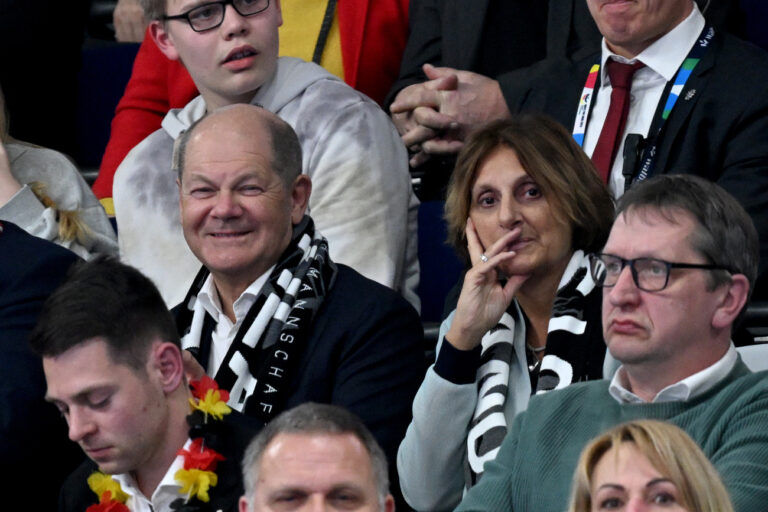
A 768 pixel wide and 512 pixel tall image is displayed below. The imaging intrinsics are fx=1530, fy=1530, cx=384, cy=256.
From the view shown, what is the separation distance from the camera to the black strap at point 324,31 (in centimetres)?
407

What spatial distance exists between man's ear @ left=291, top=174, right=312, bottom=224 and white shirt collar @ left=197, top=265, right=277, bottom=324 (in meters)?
0.12

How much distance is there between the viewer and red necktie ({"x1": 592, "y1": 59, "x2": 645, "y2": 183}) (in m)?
3.35

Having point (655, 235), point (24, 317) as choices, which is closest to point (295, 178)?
point (24, 317)

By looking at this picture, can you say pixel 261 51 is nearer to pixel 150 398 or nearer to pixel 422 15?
pixel 422 15

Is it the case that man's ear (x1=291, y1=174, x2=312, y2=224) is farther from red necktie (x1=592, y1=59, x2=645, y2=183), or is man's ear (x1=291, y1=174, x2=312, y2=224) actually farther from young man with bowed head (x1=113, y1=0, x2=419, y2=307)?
red necktie (x1=592, y1=59, x2=645, y2=183)

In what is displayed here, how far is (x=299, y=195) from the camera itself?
328 cm

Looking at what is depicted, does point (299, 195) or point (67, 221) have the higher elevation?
point (299, 195)

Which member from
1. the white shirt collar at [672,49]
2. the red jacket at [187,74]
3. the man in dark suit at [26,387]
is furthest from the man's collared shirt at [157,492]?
the red jacket at [187,74]

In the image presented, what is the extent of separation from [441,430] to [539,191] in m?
0.54

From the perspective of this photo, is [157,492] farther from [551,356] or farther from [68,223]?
[68,223]

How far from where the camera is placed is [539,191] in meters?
3.08

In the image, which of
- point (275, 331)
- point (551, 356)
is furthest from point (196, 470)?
point (551, 356)

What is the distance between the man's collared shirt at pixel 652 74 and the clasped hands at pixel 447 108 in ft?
1.39

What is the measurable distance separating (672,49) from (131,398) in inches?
56.7
